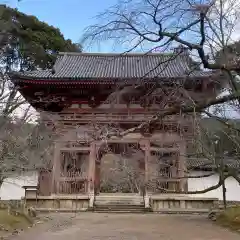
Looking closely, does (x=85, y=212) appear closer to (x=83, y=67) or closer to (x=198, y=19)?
(x=83, y=67)

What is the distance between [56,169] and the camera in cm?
1719

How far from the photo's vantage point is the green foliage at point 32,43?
2849 cm

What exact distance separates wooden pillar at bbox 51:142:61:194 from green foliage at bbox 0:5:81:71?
12.1m

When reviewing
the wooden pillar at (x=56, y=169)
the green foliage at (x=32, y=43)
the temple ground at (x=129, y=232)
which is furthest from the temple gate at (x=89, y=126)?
the green foliage at (x=32, y=43)

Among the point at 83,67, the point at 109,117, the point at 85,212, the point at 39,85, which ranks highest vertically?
the point at 83,67

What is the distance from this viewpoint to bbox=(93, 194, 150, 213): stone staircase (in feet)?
51.1

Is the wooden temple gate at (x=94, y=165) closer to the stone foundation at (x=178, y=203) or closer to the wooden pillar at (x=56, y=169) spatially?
the wooden pillar at (x=56, y=169)

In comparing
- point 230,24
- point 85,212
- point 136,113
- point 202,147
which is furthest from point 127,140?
point 230,24

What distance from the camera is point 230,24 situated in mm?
8367

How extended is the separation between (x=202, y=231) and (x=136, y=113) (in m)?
9.36

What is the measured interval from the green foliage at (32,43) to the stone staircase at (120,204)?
48.5 feet

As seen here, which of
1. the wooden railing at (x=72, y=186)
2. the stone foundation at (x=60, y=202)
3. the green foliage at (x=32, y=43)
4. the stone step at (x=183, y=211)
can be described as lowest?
the stone step at (x=183, y=211)

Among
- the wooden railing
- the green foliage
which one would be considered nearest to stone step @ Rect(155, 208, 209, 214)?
the wooden railing

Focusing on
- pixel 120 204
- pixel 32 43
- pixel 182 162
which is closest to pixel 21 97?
pixel 120 204
